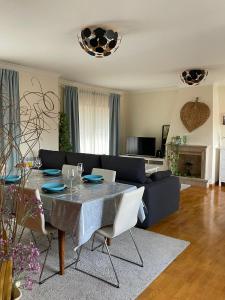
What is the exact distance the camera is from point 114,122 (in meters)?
8.01

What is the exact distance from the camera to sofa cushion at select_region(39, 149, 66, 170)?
4574 mm

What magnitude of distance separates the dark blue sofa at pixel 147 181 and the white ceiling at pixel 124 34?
5.33 ft

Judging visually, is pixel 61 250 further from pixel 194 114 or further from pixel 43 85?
pixel 194 114

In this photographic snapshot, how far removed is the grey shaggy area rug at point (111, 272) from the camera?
2238 millimetres

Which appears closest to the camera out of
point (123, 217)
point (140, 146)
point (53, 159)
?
point (123, 217)

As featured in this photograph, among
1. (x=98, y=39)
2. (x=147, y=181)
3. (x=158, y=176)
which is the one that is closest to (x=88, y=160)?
(x=147, y=181)

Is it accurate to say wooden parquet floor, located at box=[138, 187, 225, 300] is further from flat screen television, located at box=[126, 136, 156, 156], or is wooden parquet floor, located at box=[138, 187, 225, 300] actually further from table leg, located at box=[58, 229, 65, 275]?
flat screen television, located at box=[126, 136, 156, 156]

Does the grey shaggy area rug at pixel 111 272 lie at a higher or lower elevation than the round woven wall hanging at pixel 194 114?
lower

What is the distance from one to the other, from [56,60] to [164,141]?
405cm

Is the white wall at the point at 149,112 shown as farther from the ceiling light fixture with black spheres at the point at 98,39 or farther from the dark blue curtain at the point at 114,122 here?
the ceiling light fixture with black spheres at the point at 98,39

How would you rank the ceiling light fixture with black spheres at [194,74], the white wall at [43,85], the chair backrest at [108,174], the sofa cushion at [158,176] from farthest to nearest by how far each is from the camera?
1. the white wall at [43,85]
2. the ceiling light fixture with black spheres at [194,74]
3. the sofa cushion at [158,176]
4. the chair backrest at [108,174]

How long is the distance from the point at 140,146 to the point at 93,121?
1557 millimetres

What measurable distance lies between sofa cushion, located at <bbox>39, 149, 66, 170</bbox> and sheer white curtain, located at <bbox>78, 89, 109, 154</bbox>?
2.23 meters

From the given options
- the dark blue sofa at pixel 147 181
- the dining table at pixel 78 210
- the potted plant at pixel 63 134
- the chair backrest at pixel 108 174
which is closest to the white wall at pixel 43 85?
the potted plant at pixel 63 134
